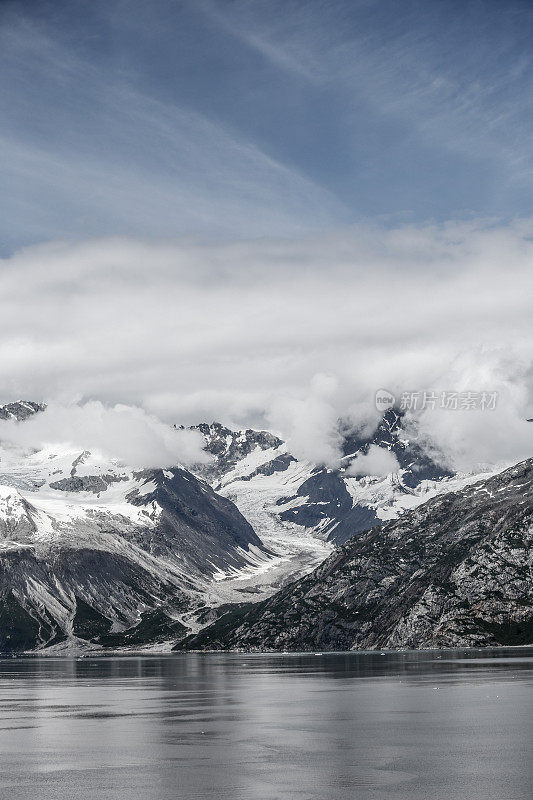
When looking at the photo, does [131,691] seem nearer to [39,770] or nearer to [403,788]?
[39,770]

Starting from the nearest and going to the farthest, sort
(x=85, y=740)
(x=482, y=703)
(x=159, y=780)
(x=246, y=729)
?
1. (x=159, y=780)
2. (x=85, y=740)
3. (x=246, y=729)
4. (x=482, y=703)

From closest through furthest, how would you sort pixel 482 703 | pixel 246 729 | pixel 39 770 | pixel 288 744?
1. pixel 39 770
2. pixel 288 744
3. pixel 246 729
4. pixel 482 703

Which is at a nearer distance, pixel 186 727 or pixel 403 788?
pixel 403 788

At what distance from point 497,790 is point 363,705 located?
77025 millimetres

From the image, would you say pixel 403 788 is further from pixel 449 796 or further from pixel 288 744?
pixel 288 744

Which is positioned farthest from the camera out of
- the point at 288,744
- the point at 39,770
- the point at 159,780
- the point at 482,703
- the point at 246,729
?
the point at 482,703

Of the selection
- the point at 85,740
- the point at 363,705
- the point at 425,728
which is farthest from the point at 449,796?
the point at 363,705

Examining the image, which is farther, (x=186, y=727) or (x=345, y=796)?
(x=186, y=727)

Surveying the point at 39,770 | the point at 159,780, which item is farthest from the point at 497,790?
the point at 39,770

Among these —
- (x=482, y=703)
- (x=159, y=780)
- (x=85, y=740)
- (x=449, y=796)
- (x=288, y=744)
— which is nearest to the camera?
(x=449, y=796)

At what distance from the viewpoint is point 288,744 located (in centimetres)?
9819

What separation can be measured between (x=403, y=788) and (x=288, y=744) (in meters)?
29.3

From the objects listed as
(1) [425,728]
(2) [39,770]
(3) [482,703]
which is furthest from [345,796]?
(3) [482,703]

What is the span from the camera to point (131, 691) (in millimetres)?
199750
